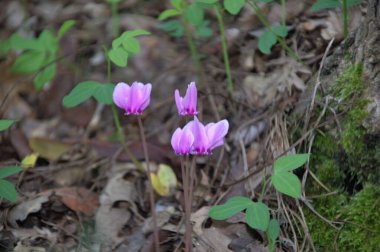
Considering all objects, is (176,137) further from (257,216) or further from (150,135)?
(150,135)

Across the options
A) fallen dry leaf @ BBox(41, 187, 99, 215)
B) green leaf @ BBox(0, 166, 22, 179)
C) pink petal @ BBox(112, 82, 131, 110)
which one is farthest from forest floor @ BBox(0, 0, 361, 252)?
pink petal @ BBox(112, 82, 131, 110)

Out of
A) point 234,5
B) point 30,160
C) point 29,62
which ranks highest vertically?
point 234,5

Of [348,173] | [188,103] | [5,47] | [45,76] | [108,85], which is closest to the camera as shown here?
[188,103]

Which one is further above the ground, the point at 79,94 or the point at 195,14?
the point at 195,14

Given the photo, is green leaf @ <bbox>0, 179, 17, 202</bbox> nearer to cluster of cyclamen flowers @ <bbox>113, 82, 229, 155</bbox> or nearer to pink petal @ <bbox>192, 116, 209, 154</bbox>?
cluster of cyclamen flowers @ <bbox>113, 82, 229, 155</bbox>

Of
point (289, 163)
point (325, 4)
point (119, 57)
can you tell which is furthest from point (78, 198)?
point (325, 4)

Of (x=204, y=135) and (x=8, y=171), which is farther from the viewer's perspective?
(x=8, y=171)

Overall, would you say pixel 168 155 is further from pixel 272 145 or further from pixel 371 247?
pixel 371 247
